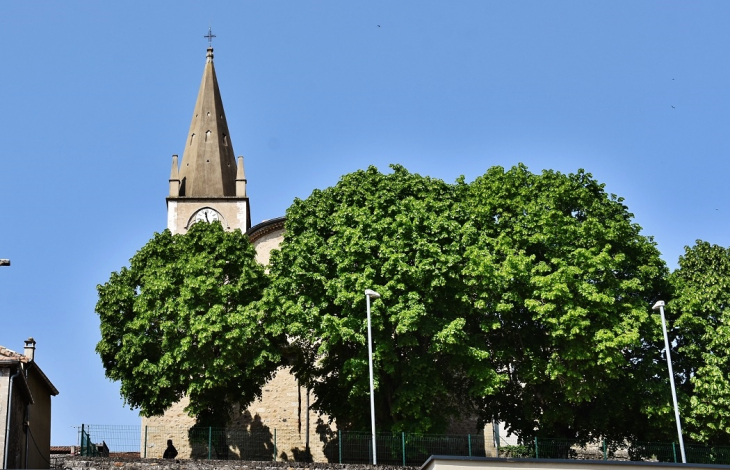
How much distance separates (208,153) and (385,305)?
105 ft

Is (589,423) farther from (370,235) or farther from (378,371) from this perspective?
(370,235)

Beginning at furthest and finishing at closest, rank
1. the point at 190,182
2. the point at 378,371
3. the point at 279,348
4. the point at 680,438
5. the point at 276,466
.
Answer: the point at 190,182, the point at 279,348, the point at 378,371, the point at 680,438, the point at 276,466

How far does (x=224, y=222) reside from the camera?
62.7 m

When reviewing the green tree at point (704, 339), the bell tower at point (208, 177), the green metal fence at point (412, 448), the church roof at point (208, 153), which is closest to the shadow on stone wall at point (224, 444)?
the green metal fence at point (412, 448)

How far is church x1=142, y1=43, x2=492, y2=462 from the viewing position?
46.7 metres

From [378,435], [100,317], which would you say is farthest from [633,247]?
[100,317]

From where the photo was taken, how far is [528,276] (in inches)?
1468

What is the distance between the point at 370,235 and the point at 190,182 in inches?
1134

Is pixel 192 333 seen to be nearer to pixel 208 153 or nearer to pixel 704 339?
pixel 704 339

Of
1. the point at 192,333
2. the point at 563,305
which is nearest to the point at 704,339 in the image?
the point at 563,305

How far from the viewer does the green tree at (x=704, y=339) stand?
119ft

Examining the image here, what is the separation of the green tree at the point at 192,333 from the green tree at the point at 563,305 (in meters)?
8.51

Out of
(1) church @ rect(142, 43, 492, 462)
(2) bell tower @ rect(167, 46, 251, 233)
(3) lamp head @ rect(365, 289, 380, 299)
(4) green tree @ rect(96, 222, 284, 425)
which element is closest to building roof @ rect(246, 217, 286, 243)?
(1) church @ rect(142, 43, 492, 462)

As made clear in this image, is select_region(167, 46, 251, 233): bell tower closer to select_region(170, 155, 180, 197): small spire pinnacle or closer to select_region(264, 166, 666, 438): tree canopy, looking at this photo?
select_region(170, 155, 180, 197): small spire pinnacle
